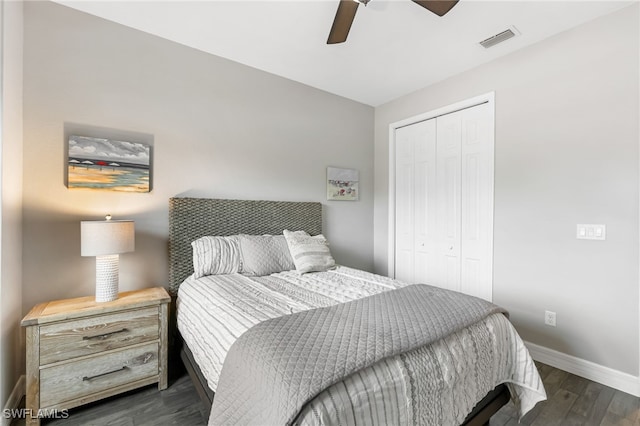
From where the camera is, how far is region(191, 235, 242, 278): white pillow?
2270 millimetres

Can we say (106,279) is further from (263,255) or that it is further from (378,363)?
(378,363)

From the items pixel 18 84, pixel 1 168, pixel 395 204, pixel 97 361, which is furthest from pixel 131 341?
pixel 395 204

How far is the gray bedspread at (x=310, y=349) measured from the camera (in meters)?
0.92

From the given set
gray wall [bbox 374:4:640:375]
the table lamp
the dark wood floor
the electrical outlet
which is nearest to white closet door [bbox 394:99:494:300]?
gray wall [bbox 374:4:640:375]

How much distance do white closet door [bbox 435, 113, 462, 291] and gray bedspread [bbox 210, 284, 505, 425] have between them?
1.64 meters

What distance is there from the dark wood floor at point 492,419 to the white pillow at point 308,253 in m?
1.18

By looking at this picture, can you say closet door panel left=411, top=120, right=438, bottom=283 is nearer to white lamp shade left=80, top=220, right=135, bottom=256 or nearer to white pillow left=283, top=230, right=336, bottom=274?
white pillow left=283, top=230, right=336, bottom=274

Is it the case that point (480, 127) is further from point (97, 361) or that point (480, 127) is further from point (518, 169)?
point (97, 361)

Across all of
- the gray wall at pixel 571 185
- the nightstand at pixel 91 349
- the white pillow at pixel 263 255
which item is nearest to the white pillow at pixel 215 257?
the white pillow at pixel 263 255

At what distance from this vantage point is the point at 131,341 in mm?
1872

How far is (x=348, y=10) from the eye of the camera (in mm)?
1784

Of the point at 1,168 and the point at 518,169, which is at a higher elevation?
the point at 518,169

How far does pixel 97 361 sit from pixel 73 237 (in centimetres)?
90

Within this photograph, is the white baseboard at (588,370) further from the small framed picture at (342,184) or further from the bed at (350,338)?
the small framed picture at (342,184)
